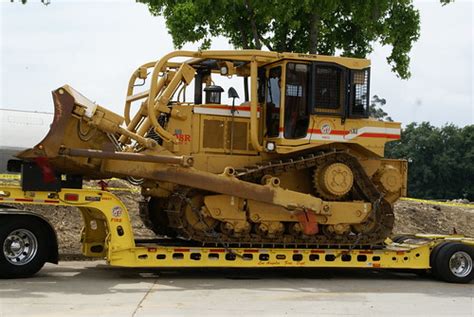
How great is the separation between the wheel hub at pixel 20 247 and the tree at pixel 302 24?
Result: 283 inches

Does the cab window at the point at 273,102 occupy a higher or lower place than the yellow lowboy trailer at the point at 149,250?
higher

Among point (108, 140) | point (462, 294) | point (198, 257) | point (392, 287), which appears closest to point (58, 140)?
point (108, 140)

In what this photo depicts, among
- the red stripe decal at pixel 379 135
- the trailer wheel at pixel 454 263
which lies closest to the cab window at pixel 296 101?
the red stripe decal at pixel 379 135

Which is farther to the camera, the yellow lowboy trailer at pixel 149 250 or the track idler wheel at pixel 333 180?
the track idler wheel at pixel 333 180

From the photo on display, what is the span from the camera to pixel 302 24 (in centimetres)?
1786

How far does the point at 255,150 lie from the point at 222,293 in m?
3.27

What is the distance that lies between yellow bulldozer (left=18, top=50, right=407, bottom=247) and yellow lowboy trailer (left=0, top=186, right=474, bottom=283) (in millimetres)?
299

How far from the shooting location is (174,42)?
17.8m

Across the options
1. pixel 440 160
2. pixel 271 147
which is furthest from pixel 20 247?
pixel 440 160

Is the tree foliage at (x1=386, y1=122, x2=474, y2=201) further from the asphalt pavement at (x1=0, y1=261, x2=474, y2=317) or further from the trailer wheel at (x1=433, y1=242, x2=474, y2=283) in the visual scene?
the asphalt pavement at (x1=0, y1=261, x2=474, y2=317)

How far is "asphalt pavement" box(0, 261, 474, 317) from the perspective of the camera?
381 inches

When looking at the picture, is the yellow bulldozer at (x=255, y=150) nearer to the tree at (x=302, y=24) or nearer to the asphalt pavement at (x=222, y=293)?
the asphalt pavement at (x=222, y=293)

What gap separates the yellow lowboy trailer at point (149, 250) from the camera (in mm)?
11680

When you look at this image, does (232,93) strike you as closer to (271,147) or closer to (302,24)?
(271,147)
